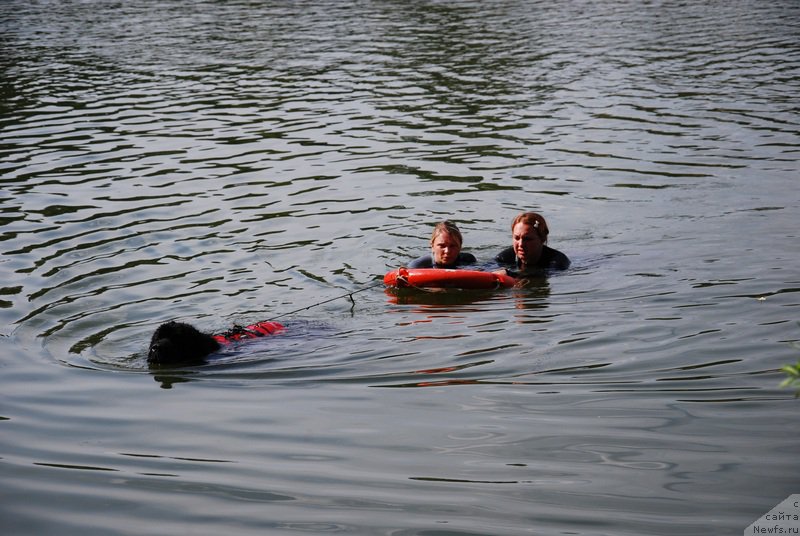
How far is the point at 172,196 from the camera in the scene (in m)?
12.8

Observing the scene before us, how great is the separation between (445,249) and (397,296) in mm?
699

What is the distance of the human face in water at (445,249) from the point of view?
389 inches

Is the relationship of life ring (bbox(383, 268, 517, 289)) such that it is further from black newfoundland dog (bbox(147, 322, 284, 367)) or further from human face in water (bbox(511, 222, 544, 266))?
black newfoundland dog (bbox(147, 322, 284, 367))

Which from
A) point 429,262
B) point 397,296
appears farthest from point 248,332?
point 429,262

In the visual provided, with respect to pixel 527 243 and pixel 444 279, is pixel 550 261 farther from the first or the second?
pixel 444 279

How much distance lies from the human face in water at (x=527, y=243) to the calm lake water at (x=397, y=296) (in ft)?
1.62

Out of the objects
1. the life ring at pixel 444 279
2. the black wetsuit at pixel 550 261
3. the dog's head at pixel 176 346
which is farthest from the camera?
the black wetsuit at pixel 550 261

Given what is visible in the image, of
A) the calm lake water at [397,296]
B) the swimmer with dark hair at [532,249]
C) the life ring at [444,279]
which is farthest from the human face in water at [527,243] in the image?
the calm lake water at [397,296]

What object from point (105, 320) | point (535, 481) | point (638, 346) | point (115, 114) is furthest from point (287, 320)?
point (115, 114)

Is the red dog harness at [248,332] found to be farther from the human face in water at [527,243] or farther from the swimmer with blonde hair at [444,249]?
the human face in water at [527,243]

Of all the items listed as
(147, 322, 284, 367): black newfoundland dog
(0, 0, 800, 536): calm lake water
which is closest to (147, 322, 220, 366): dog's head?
(147, 322, 284, 367): black newfoundland dog

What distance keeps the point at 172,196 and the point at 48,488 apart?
7.81 metres

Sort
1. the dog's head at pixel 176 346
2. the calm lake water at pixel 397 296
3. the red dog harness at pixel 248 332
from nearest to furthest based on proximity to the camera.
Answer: the calm lake water at pixel 397 296, the dog's head at pixel 176 346, the red dog harness at pixel 248 332

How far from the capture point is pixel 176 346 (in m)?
7.29
